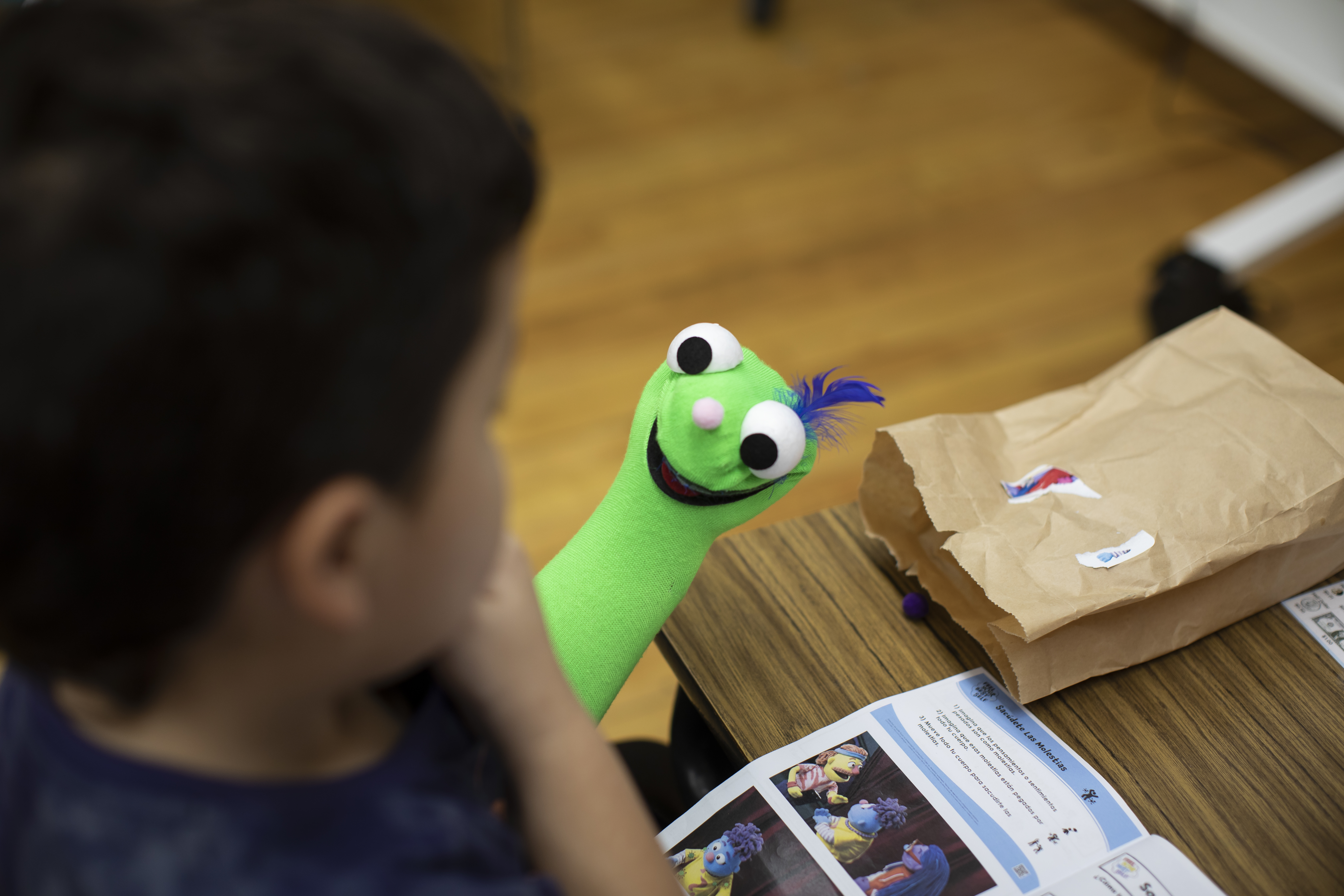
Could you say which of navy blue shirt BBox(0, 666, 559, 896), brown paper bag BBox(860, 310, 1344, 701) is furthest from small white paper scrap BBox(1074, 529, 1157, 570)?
navy blue shirt BBox(0, 666, 559, 896)

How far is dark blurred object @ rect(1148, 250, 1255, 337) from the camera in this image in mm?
1304

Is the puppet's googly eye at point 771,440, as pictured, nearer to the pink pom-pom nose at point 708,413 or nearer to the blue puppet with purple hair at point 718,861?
the pink pom-pom nose at point 708,413

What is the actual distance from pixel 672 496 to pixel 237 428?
0.35 metres

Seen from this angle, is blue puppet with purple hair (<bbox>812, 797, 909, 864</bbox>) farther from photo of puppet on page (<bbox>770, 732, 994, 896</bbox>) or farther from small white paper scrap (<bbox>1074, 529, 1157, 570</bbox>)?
small white paper scrap (<bbox>1074, 529, 1157, 570</bbox>)

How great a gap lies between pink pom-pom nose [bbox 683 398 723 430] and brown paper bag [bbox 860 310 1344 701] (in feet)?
0.47

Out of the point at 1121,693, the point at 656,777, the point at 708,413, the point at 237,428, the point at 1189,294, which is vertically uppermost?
the point at 237,428

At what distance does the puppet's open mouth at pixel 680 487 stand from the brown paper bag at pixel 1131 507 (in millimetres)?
112

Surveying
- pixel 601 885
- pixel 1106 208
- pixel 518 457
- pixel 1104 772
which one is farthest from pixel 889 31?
pixel 601 885

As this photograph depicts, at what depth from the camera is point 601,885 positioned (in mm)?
461

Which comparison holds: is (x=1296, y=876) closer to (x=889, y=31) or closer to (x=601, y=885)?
(x=601, y=885)

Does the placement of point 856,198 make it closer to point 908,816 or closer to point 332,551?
point 908,816

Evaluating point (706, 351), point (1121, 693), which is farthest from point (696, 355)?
point (1121, 693)

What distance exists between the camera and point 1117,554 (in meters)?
0.60

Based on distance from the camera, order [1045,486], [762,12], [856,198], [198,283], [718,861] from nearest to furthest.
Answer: [198,283] < [718,861] < [1045,486] < [856,198] < [762,12]
